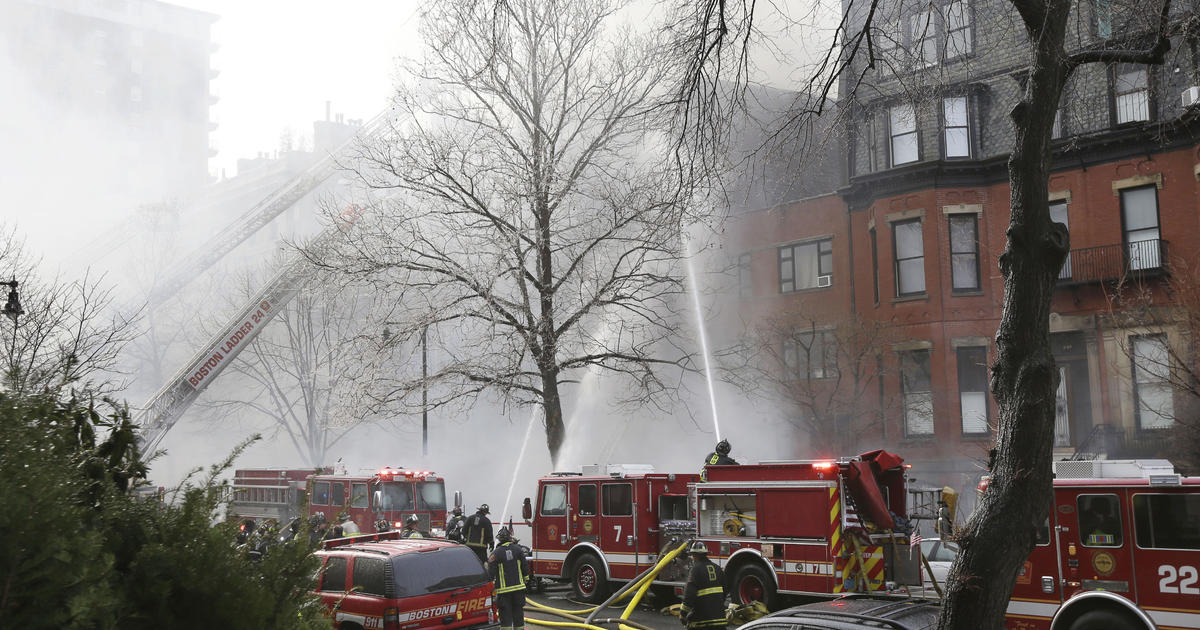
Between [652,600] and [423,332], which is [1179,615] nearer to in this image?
[652,600]

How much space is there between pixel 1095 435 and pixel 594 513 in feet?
43.2

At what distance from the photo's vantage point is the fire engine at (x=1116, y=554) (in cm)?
938

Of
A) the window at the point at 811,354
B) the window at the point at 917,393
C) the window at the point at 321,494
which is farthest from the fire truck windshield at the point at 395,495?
the window at the point at 917,393

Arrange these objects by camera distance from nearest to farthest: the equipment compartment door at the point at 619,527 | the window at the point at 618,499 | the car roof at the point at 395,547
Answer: the car roof at the point at 395,547, the equipment compartment door at the point at 619,527, the window at the point at 618,499

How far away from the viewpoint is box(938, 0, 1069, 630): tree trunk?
180 inches

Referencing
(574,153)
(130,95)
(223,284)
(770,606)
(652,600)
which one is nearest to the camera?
(770,606)

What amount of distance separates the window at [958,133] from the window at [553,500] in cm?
1491

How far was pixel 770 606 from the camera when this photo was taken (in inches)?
488

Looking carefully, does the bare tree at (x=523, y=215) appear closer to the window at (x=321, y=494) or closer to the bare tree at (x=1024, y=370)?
the window at (x=321, y=494)

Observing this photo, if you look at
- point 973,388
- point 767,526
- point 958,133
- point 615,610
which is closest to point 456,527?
point 615,610

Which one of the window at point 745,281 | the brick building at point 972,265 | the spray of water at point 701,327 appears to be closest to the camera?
the brick building at point 972,265

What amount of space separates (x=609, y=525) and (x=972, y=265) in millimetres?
14006

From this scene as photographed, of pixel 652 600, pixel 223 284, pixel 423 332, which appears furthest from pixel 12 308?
pixel 223 284

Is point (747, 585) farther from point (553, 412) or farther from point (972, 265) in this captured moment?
point (972, 265)
